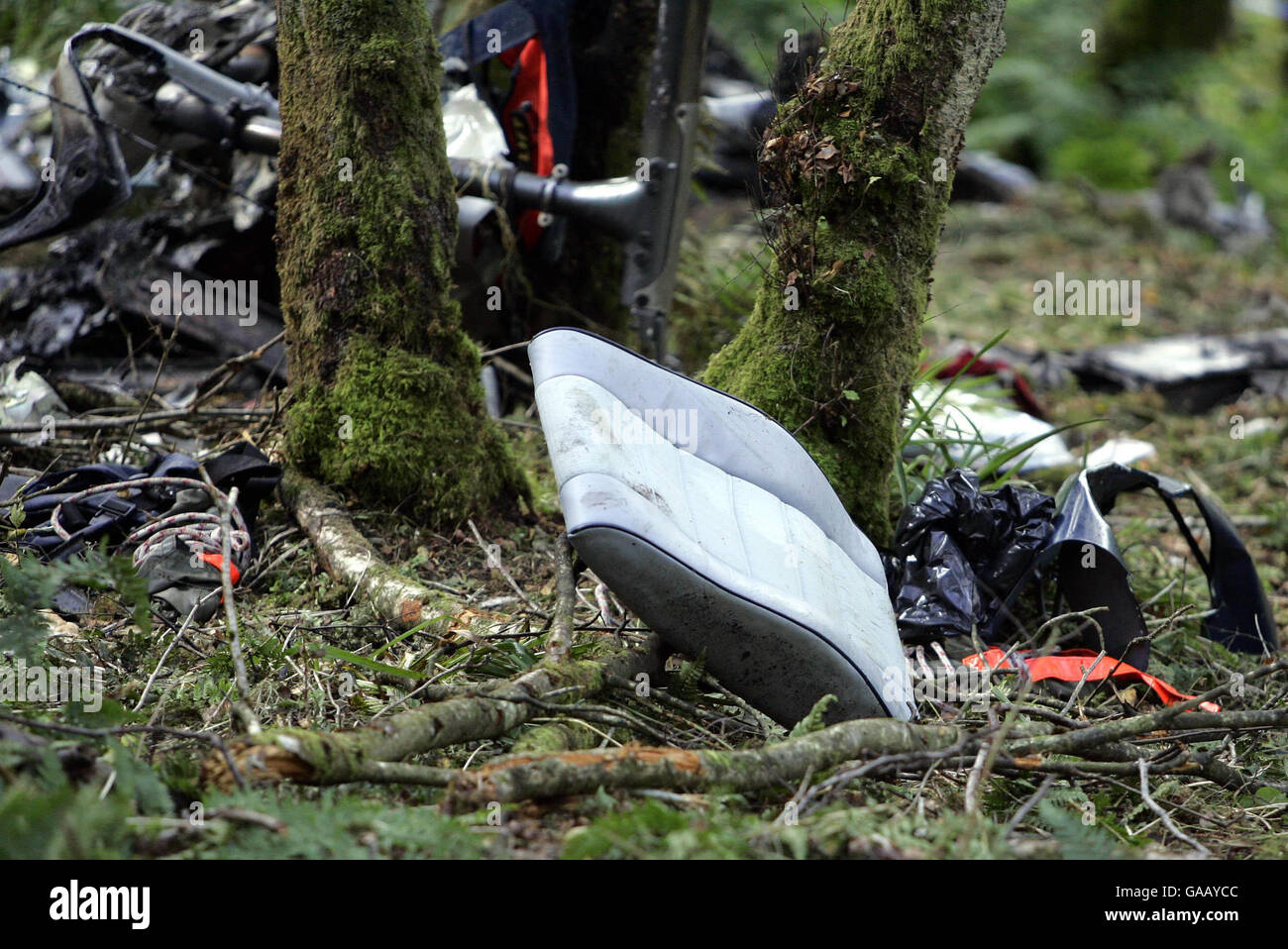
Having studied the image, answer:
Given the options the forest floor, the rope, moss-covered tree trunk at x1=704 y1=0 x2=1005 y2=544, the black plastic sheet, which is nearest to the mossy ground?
the forest floor

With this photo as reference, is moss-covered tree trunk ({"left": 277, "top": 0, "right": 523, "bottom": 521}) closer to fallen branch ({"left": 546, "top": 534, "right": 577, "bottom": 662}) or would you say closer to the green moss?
the green moss

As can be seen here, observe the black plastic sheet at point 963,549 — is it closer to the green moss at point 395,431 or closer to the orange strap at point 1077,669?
the orange strap at point 1077,669

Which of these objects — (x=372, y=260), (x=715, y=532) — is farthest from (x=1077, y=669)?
(x=372, y=260)

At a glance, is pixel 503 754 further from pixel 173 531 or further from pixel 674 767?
pixel 173 531

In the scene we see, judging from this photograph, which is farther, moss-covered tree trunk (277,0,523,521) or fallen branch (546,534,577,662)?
moss-covered tree trunk (277,0,523,521)

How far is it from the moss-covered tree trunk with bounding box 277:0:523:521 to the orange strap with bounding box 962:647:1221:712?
4.86 feet

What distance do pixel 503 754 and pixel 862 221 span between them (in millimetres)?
1677

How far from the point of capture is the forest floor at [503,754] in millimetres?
1379

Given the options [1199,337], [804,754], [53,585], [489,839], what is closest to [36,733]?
[53,585]

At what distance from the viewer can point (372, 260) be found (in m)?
2.79

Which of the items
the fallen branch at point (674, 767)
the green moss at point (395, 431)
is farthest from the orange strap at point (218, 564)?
the fallen branch at point (674, 767)

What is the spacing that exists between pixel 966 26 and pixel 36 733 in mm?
2587

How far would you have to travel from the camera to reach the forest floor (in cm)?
138

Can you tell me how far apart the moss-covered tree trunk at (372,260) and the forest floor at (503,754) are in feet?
0.71
